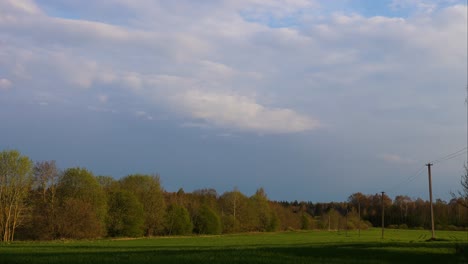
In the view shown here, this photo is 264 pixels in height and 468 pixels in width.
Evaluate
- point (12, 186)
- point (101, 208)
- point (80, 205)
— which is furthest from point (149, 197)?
point (12, 186)

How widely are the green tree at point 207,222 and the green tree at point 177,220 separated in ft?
21.2

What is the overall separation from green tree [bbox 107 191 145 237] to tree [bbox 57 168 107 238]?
315 cm

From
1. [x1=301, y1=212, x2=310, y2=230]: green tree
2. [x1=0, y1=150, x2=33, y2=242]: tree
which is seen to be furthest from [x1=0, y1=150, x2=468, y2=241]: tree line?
[x1=301, y1=212, x2=310, y2=230]: green tree

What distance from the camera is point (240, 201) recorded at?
397 ft

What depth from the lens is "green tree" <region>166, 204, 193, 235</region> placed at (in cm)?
9612

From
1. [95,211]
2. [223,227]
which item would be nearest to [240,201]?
[223,227]

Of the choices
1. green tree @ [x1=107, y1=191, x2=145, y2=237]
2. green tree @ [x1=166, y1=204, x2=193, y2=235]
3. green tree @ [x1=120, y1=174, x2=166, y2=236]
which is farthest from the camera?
green tree @ [x1=166, y1=204, x2=193, y2=235]

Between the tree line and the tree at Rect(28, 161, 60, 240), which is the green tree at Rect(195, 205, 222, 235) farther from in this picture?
the tree at Rect(28, 161, 60, 240)

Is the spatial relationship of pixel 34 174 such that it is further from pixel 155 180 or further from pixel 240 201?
pixel 240 201

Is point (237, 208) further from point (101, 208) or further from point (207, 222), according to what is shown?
point (101, 208)

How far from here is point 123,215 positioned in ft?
273

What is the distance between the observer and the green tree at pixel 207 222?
103375 millimetres

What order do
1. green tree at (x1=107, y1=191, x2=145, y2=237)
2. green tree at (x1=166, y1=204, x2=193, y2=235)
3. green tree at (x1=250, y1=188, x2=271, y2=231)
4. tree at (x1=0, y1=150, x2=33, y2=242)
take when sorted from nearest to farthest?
tree at (x1=0, y1=150, x2=33, y2=242)
green tree at (x1=107, y1=191, x2=145, y2=237)
green tree at (x1=166, y1=204, x2=193, y2=235)
green tree at (x1=250, y1=188, x2=271, y2=231)

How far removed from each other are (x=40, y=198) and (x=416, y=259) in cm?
6363
